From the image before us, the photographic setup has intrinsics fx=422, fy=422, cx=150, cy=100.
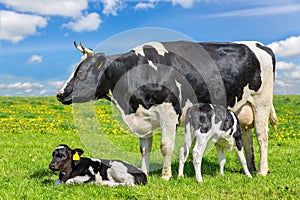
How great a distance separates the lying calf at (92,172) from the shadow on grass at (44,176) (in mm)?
381

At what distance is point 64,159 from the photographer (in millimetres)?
7656

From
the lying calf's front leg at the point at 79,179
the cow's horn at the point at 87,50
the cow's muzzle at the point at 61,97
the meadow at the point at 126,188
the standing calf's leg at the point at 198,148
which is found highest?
the cow's horn at the point at 87,50

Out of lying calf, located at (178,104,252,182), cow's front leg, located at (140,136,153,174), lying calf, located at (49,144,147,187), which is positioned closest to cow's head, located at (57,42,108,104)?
lying calf, located at (49,144,147,187)

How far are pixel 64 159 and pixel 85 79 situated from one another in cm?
169

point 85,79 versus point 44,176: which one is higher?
point 85,79

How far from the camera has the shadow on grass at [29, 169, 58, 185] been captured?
26.2ft

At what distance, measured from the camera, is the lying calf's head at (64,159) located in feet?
Answer: 24.8

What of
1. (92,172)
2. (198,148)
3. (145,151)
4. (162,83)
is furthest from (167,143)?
(92,172)

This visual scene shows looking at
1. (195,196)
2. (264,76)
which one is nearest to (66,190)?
(195,196)

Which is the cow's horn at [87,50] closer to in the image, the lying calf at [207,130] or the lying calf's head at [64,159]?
the lying calf's head at [64,159]

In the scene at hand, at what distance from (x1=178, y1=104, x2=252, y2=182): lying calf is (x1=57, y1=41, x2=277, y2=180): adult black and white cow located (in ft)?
1.04

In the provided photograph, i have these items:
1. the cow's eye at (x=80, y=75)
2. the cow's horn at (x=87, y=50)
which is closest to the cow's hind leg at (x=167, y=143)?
the cow's eye at (x=80, y=75)

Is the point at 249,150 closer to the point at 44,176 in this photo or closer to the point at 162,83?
the point at 162,83

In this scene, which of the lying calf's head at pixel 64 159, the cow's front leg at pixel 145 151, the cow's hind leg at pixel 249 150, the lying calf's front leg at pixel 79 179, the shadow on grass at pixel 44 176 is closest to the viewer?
the lying calf's head at pixel 64 159
